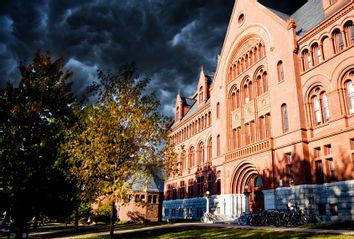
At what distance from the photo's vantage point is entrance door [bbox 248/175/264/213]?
28.5m

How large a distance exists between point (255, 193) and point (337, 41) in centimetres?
1591

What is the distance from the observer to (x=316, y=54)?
24.4 meters

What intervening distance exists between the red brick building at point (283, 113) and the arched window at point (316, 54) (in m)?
0.08

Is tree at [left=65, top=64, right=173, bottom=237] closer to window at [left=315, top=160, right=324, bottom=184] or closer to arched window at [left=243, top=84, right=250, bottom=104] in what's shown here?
window at [left=315, top=160, right=324, bottom=184]

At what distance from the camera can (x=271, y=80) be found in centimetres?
2794

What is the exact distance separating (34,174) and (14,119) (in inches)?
164

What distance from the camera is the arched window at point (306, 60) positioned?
2493 cm

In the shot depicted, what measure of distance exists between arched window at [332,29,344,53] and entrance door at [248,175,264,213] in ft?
44.8

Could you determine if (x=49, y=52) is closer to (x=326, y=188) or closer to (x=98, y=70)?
(x=98, y=70)

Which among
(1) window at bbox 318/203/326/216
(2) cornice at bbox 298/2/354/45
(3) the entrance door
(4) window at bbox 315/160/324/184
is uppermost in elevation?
(2) cornice at bbox 298/2/354/45

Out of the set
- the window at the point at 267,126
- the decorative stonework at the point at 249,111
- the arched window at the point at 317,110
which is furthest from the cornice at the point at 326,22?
the decorative stonework at the point at 249,111

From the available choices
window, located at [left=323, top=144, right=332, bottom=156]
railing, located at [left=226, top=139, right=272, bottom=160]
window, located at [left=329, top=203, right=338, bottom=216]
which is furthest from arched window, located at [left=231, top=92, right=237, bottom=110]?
window, located at [left=329, top=203, right=338, bottom=216]

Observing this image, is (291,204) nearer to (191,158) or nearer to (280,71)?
(280,71)

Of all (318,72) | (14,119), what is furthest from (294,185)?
(14,119)
